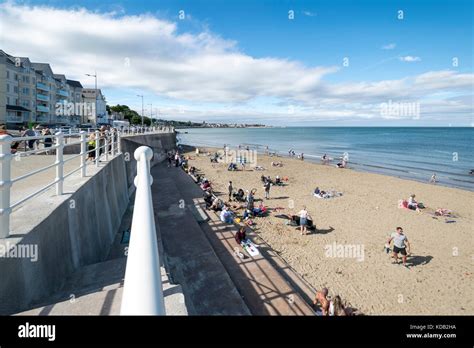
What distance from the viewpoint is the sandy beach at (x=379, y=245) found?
27.2 ft

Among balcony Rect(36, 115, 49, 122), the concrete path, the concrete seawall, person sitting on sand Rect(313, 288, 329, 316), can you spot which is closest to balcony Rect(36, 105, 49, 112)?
balcony Rect(36, 115, 49, 122)

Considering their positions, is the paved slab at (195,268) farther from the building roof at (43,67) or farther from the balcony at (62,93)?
the balcony at (62,93)

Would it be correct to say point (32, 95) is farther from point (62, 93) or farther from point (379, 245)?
point (379, 245)

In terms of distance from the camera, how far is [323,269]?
964cm

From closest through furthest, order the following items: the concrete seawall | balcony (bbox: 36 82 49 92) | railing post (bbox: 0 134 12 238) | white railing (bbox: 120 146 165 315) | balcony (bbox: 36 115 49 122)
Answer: white railing (bbox: 120 146 165 315)
the concrete seawall
railing post (bbox: 0 134 12 238)
balcony (bbox: 36 82 49 92)
balcony (bbox: 36 115 49 122)

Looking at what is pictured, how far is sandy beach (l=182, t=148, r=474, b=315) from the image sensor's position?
27.2ft

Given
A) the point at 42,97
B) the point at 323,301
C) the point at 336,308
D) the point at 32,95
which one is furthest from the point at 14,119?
the point at 336,308

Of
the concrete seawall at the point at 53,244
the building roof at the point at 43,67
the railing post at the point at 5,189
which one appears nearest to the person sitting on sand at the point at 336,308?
the concrete seawall at the point at 53,244

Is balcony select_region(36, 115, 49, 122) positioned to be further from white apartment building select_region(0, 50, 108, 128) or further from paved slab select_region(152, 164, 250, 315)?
paved slab select_region(152, 164, 250, 315)

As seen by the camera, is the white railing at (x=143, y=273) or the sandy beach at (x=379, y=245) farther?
the sandy beach at (x=379, y=245)

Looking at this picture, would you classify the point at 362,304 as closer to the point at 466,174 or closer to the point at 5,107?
the point at 466,174

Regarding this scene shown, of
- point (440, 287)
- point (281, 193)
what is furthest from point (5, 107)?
point (440, 287)

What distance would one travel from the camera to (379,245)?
38.6ft
